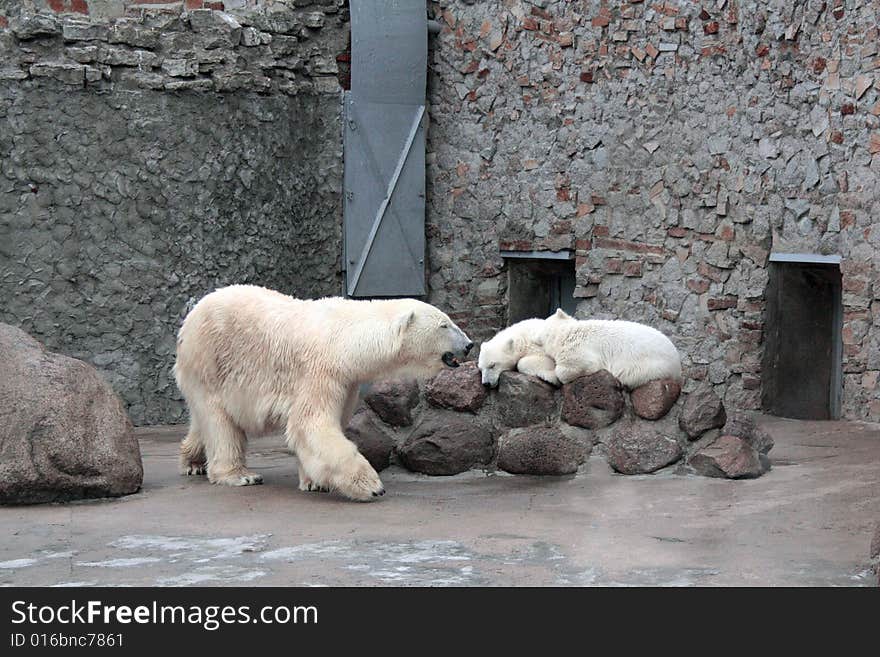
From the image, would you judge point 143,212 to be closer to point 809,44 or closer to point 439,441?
point 439,441

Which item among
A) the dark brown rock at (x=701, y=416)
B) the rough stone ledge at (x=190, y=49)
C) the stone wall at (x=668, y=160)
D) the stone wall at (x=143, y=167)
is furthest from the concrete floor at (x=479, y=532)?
the rough stone ledge at (x=190, y=49)

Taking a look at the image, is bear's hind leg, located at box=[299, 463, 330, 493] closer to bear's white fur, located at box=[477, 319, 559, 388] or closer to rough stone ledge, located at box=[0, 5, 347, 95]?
bear's white fur, located at box=[477, 319, 559, 388]

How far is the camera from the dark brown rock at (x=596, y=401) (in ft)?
23.5

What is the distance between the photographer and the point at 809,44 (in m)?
8.84

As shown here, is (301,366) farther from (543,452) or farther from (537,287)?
(537,287)

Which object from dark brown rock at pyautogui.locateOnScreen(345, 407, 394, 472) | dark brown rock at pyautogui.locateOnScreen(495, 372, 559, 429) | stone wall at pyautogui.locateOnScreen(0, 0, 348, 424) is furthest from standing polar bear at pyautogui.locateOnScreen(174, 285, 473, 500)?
stone wall at pyautogui.locateOnScreen(0, 0, 348, 424)

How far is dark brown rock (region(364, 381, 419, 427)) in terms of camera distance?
294 inches

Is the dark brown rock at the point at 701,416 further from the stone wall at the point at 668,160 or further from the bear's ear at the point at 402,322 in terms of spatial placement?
the stone wall at the point at 668,160

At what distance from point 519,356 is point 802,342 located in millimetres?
3055

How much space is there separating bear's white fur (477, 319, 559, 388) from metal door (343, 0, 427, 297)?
167 inches

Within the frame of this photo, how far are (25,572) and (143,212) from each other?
6078mm

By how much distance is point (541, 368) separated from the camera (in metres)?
7.34

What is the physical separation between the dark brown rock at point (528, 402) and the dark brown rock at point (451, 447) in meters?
0.18

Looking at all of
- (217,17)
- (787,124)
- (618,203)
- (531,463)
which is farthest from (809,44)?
(217,17)
